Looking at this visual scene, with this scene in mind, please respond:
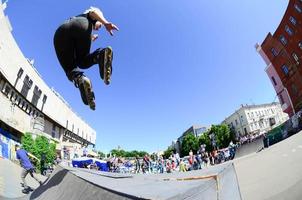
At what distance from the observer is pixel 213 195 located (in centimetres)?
223

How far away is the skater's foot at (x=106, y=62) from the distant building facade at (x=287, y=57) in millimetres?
34847

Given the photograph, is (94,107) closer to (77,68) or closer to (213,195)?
(77,68)

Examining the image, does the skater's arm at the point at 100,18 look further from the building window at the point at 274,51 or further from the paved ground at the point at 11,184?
the building window at the point at 274,51

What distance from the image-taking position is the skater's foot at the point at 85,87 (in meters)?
3.46

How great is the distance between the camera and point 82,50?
3.55 meters

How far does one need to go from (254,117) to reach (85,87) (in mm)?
84766

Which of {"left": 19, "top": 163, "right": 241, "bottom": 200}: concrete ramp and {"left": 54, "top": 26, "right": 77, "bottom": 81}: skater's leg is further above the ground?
{"left": 54, "top": 26, "right": 77, "bottom": 81}: skater's leg

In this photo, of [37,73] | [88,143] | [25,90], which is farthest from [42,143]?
[88,143]

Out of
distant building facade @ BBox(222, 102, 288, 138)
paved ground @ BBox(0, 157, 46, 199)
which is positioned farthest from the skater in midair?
distant building facade @ BBox(222, 102, 288, 138)

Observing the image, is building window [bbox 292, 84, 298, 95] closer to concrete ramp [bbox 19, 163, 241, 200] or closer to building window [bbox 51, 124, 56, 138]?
concrete ramp [bbox 19, 163, 241, 200]

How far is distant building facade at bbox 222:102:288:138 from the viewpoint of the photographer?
79188mm

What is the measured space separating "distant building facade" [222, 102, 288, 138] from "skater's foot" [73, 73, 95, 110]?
261 ft

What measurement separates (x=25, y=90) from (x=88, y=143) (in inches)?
1863

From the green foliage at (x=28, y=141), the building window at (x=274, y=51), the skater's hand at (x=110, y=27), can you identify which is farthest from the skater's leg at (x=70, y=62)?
the building window at (x=274, y=51)
